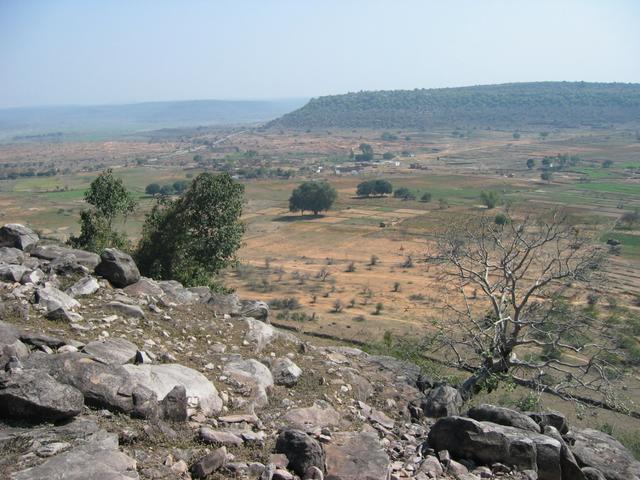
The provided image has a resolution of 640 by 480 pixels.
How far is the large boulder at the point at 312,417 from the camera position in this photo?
11281mm

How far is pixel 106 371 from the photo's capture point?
1020 centimetres

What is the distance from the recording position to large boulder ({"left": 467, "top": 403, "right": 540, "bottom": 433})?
12.4m

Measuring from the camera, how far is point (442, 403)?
15.0 meters

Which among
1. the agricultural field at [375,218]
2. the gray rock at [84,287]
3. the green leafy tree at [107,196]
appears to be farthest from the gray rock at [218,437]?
the green leafy tree at [107,196]

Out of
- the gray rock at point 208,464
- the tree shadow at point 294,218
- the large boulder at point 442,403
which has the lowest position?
the tree shadow at point 294,218

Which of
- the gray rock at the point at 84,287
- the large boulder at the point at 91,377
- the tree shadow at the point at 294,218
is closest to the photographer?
the large boulder at the point at 91,377

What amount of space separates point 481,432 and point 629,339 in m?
26.8

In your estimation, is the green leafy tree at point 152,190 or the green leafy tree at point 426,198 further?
the green leafy tree at point 152,190

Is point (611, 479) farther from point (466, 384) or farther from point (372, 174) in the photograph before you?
point (372, 174)

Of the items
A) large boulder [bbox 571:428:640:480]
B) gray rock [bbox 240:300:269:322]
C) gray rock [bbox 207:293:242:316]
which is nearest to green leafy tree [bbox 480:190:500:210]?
gray rock [bbox 240:300:269:322]

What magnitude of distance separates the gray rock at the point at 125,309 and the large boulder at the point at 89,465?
6366mm

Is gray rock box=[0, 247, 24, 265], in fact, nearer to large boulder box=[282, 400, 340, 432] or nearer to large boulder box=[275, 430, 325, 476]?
large boulder box=[282, 400, 340, 432]

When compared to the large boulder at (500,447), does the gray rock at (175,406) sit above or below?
above

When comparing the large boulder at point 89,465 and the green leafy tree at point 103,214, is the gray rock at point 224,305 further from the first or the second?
the green leafy tree at point 103,214
